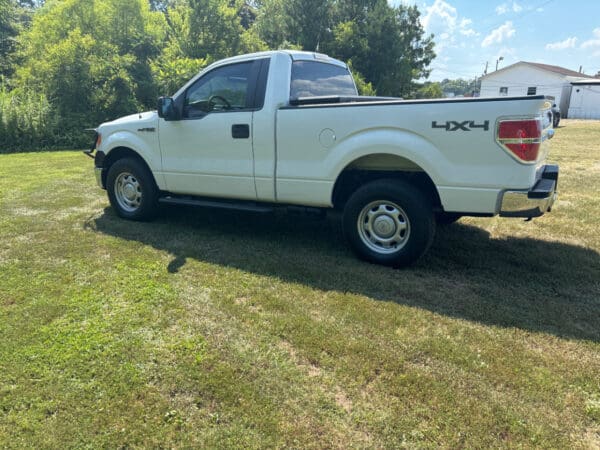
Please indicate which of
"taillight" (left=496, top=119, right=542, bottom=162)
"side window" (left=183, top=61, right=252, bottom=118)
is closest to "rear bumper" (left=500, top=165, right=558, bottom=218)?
"taillight" (left=496, top=119, right=542, bottom=162)

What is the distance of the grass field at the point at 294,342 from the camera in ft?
7.36

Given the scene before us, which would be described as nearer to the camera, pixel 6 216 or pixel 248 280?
pixel 248 280

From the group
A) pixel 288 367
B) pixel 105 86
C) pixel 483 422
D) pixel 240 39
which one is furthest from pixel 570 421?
pixel 240 39

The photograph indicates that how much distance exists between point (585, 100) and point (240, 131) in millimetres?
51227

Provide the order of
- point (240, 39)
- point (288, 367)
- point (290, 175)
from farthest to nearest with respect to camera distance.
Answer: point (240, 39)
point (290, 175)
point (288, 367)

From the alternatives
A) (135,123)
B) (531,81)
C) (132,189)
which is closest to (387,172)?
(135,123)

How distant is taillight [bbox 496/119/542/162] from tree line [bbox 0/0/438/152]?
15.2 meters

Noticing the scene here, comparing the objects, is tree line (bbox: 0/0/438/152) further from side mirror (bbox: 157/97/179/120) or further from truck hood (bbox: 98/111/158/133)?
side mirror (bbox: 157/97/179/120)

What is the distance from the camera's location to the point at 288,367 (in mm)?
2697

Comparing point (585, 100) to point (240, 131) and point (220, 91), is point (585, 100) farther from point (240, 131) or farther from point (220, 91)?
point (240, 131)

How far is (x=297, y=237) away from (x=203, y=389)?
9.43ft

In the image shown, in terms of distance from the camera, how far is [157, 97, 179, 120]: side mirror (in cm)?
496

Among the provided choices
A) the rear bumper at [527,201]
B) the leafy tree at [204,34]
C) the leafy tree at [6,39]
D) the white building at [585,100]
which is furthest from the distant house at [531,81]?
the rear bumper at [527,201]

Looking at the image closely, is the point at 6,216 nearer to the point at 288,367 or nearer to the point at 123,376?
the point at 123,376
